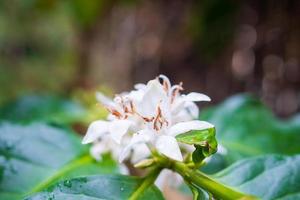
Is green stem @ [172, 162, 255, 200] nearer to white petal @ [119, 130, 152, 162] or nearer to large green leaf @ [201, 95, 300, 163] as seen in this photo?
white petal @ [119, 130, 152, 162]

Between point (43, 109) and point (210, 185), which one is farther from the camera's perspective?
point (43, 109)

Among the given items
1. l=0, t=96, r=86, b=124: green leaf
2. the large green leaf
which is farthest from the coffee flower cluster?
l=0, t=96, r=86, b=124: green leaf

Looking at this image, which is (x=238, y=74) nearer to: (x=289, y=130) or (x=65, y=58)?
(x=289, y=130)

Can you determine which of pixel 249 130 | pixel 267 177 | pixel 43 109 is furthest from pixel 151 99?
pixel 43 109

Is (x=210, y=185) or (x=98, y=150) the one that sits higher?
(x=98, y=150)

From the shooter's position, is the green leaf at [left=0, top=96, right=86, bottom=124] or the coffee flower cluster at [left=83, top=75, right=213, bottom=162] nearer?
the coffee flower cluster at [left=83, top=75, right=213, bottom=162]

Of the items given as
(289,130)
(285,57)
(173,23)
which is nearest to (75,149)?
(289,130)

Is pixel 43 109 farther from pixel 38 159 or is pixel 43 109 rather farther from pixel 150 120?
pixel 150 120
